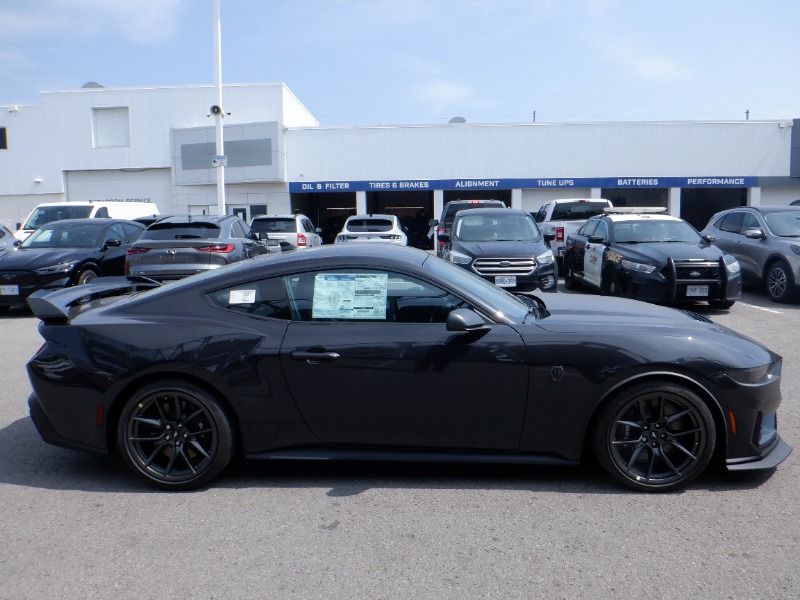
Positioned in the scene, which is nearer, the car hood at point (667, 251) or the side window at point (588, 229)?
the car hood at point (667, 251)

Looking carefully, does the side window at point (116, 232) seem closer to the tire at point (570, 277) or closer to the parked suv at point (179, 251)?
the parked suv at point (179, 251)

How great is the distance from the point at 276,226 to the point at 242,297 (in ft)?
46.2

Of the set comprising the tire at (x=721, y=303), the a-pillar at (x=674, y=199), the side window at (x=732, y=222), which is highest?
the a-pillar at (x=674, y=199)

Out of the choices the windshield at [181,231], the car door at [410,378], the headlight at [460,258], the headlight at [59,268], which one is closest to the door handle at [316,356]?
the car door at [410,378]

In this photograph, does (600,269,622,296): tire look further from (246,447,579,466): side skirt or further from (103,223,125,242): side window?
(103,223,125,242): side window

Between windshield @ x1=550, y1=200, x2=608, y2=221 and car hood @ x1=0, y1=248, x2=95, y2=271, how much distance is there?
11656 mm

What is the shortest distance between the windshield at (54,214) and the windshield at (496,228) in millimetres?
11267

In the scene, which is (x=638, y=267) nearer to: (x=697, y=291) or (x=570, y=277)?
(x=697, y=291)

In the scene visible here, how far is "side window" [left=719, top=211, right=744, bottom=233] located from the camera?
45.2ft

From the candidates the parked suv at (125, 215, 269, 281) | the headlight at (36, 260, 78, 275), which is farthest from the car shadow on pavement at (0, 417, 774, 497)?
the headlight at (36, 260, 78, 275)

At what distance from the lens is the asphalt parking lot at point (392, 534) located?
10.6 ft

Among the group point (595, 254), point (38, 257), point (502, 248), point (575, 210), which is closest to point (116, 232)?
point (38, 257)

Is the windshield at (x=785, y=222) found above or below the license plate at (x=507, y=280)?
above

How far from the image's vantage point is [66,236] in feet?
42.9
